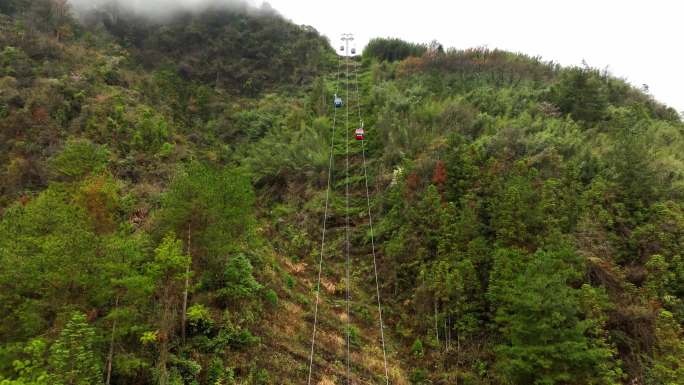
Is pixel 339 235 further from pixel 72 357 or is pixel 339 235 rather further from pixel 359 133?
pixel 72 357

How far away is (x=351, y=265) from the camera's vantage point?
25.2m

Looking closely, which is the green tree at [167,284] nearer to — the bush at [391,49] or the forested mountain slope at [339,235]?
the forested mountain slope at [339,235]

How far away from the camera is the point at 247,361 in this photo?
1566cm

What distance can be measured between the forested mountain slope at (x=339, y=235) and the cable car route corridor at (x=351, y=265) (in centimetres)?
16

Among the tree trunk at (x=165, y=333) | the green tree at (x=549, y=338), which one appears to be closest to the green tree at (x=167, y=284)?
the tree trunk at (x=165, y=333)

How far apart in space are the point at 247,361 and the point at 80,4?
185ft

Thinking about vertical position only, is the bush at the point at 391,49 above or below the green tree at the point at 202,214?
above

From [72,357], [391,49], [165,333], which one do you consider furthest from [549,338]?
[391,49]

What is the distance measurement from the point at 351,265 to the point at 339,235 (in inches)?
128

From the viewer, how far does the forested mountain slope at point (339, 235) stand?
12.6 meters

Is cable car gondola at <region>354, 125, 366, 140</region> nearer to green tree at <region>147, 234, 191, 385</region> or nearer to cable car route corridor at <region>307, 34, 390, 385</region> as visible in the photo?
cable car route corridor at <region>307, 34, 390, 385</region>

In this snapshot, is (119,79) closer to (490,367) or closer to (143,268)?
(143,268)

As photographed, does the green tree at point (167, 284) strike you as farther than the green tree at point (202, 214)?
No

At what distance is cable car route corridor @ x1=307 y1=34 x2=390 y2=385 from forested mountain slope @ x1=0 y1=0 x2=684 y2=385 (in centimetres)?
16
